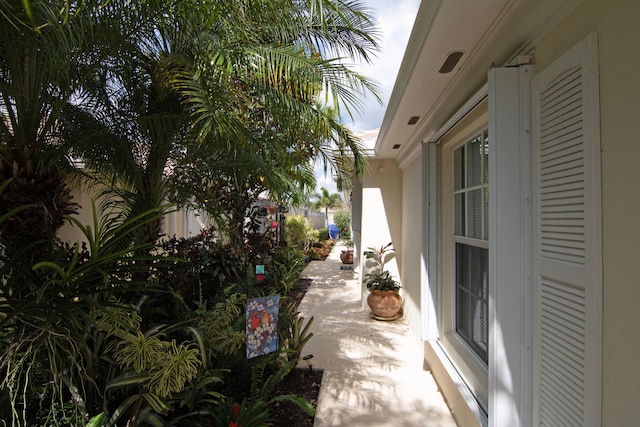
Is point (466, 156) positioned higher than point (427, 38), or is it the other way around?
point (427, 38)

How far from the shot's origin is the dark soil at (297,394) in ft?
9.41

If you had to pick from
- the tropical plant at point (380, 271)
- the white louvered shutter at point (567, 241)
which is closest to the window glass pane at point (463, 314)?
the white louvered shutter at point (567, 241)

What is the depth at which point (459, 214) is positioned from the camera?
11.2 feet

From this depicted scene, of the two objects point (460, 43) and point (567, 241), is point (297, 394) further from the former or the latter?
point (460, 43)

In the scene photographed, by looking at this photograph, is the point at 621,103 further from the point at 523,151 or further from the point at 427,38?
the point at 427,38

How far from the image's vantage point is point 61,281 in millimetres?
1763

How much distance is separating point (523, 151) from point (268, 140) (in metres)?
2.54

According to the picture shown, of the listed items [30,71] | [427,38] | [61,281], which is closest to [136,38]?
[30,71]

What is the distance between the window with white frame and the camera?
281 centimetres

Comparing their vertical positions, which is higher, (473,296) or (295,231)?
(295,231)

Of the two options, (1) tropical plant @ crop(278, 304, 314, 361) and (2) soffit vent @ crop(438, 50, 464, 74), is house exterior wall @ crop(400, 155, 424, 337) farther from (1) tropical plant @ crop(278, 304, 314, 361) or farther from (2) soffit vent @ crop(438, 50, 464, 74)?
(2) soffit vent @ crop(438, 50, 464, 74)

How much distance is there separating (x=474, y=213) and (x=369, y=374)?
218 centimetres

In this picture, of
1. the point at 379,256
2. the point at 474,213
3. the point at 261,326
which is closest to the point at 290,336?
the point at 261,326

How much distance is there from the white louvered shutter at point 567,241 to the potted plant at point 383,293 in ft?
12.3
